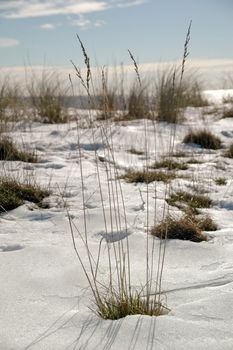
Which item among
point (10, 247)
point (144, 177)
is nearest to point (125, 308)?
point (10, 247)

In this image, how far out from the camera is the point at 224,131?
5723 millimetres

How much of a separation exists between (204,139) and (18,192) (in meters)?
2.78

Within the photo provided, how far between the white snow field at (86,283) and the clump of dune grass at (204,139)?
5.13 ft

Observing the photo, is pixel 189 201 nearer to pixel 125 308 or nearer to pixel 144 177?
pixel 144 177

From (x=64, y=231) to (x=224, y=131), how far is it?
3874 mm

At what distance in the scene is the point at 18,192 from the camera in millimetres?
2883

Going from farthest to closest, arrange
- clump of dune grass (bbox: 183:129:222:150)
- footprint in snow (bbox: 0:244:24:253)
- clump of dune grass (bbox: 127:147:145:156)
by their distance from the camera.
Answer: clump of dune grass (bbox: 183:129:222:150) < clump of dune grass (bbox: 127:147:145:156) < footprint in snow (bbox: 0:244:24:253)

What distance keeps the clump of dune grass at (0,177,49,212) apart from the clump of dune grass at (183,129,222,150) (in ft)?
8.40

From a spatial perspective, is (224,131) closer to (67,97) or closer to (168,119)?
(168,119)

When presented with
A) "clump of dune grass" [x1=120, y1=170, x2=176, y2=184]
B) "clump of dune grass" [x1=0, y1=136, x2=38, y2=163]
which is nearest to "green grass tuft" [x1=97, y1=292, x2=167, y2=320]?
"clump of dune grass" [x1=120, y1=170, x2=176, y2=184]

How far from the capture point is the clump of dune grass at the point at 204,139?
16.4ft

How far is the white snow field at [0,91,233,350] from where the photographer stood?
1.31m

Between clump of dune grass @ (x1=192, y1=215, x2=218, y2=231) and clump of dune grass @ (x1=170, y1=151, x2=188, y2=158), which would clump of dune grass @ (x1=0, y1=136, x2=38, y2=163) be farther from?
clump of dune grass @ (x1=192, y1=215, x2=218, y2=231)

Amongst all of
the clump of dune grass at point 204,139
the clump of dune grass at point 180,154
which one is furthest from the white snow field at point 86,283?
the clump of dune grass at point 204,139
